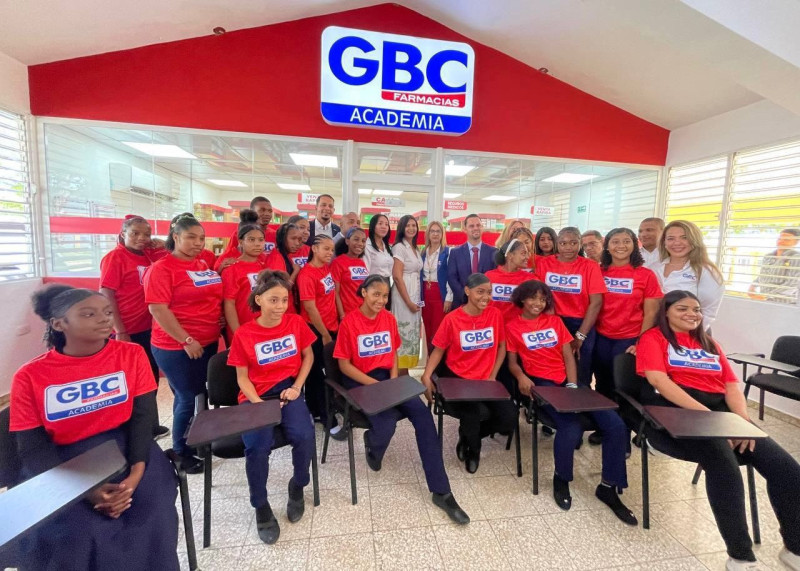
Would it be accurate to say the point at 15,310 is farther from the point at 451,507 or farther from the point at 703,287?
the point at 703,287

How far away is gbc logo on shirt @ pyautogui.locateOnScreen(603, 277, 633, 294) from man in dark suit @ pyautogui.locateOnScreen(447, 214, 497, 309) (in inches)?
41.1

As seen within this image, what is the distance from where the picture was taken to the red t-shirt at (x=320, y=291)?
2697 millimetres

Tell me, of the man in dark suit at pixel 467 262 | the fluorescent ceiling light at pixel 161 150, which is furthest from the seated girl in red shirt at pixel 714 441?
the fluorescent ceiling light at pixel 161 150

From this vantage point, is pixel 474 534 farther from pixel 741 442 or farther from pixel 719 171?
pixel 719 171

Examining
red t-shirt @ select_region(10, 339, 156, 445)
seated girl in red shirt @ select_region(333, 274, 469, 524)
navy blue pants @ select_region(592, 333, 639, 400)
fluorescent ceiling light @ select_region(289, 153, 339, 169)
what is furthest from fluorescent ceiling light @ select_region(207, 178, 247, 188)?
navy blue pants @ select_region(592, 333, 639, 400)

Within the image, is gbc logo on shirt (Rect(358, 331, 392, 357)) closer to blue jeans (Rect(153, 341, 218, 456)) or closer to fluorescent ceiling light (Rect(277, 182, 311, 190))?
blue jeans (Rect(153, 341, 218, 456))

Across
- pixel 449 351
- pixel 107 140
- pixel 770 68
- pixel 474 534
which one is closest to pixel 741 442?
pixel 474 534

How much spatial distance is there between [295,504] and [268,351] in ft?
2.98

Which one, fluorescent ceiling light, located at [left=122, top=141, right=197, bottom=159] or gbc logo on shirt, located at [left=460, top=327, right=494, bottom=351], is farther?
fluorescent ceiling light, located at [left=122, top=141, right=197, bottom=159]

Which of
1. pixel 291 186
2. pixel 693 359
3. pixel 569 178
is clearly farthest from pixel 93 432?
pixel 569 178

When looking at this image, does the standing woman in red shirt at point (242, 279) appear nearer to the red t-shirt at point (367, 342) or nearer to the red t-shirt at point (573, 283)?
the red t-shirt at point (367, 342)

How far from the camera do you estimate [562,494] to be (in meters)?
2.15

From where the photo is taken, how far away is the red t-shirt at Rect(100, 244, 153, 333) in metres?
2.59

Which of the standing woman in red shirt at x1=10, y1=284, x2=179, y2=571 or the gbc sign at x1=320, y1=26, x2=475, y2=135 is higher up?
the gbc sign at x1=320, y1=26, x2=475, y2=135
